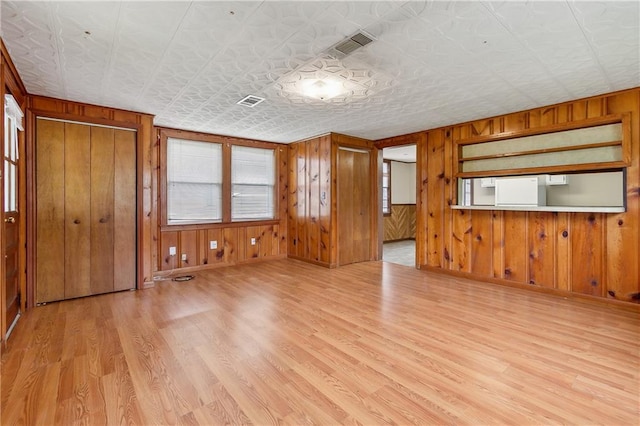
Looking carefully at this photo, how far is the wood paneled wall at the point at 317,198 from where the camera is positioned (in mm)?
5293

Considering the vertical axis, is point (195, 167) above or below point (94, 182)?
above

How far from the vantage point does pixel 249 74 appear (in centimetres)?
278

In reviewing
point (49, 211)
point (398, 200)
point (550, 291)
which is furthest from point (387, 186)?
point (49, 211)

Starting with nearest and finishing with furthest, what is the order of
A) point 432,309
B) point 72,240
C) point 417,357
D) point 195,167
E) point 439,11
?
point 439,11 < point 417,357 < point 432,309 < point 72,240 < point 195,167

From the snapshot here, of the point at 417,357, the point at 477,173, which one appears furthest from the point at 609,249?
the point at 417,357

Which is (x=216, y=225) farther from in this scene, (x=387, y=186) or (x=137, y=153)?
(x=387, y=186)

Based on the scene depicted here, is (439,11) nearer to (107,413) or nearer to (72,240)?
(107,413)

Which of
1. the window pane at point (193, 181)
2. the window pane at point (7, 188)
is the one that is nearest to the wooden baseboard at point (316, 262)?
the window pane at point (193, 181)

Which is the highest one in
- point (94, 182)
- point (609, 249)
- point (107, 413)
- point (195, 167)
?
point (195, 167)

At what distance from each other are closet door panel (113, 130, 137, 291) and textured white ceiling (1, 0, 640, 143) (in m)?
0.50

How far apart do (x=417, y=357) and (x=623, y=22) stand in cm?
265

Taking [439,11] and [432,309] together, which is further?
[432,309]

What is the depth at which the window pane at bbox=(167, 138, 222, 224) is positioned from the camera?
4.91m

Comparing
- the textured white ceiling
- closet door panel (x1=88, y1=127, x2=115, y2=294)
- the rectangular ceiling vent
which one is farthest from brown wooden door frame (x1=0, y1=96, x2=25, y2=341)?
the rectangular ceiling vent
